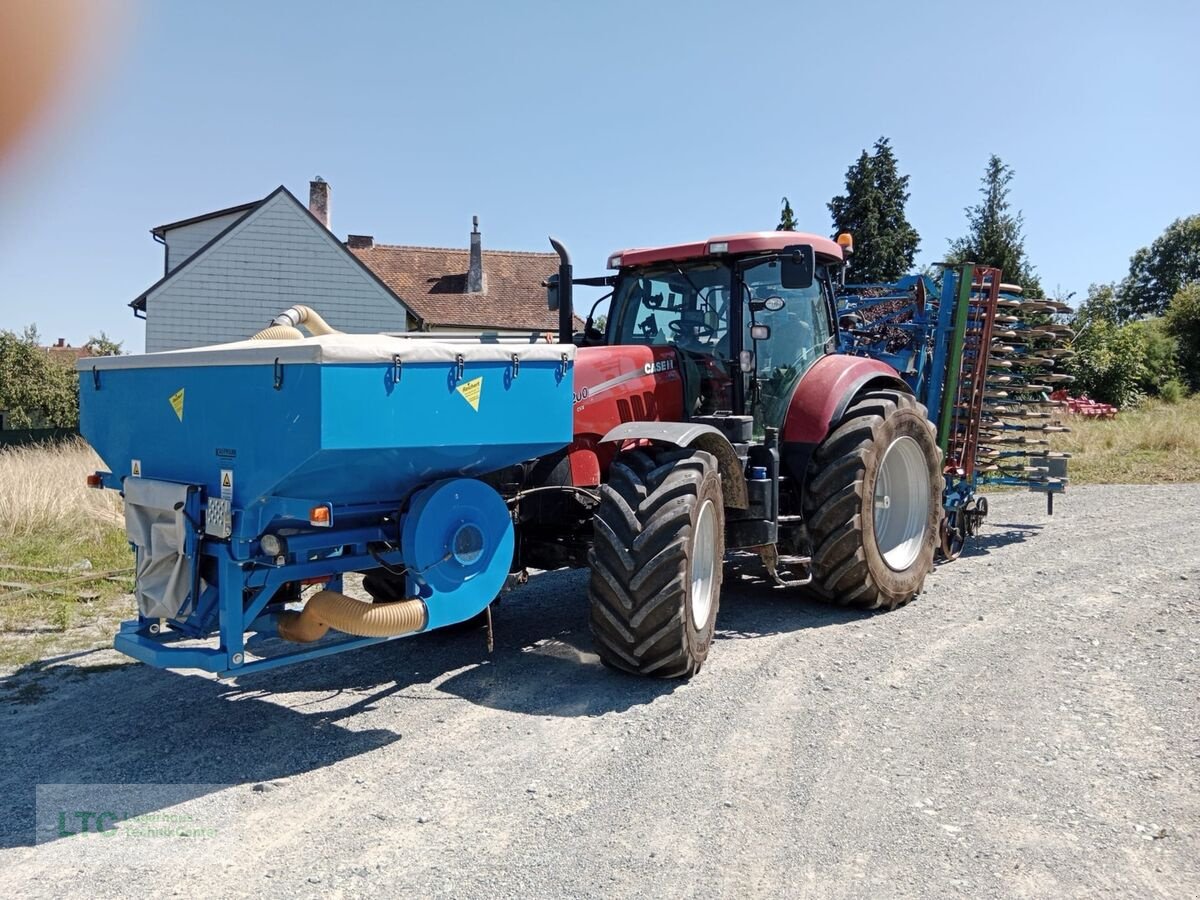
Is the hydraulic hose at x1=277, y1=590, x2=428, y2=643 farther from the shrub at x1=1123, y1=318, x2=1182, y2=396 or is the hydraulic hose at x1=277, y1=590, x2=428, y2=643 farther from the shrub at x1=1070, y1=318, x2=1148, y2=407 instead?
the shrub at x1=1123, y1=318, x2=1182, y2=396

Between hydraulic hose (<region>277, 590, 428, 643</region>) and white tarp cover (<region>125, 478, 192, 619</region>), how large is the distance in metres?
0.54

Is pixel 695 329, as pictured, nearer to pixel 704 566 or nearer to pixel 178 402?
pixel 704 566

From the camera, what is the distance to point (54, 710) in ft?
16.1

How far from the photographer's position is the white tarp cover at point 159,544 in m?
4.33

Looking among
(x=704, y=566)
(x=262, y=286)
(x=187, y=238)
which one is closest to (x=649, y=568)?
(x=704, y=566)

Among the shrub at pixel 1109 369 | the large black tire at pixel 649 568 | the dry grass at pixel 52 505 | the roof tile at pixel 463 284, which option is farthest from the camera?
the roof tile at pixel 463 284

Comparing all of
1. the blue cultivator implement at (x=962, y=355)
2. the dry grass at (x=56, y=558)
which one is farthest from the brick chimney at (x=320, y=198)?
the blue cultivator implement at (x=962, y=355)

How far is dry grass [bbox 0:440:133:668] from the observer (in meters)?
6.39

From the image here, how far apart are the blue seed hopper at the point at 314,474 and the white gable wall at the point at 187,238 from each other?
19857 mm

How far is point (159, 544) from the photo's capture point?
4.45 metres

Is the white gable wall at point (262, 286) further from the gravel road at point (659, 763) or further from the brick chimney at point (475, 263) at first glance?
the gravel road at point (659, 763)

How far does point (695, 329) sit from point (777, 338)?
596mm

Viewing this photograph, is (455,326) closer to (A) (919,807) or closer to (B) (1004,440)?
(B) (1004,440)

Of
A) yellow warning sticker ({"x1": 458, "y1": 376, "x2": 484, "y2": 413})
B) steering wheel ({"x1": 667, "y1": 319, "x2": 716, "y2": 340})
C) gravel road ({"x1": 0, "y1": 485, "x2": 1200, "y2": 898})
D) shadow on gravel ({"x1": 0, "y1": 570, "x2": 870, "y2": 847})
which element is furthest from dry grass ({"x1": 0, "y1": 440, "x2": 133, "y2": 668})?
steering wheel ({"x1": 667, "y1": 319, "x2": 716, "y2": 340})
